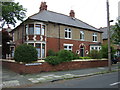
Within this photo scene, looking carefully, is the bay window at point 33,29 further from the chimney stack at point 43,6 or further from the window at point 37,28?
the chimney stack at point 43,6

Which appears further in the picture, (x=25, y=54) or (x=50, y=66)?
(x=50, y=66)

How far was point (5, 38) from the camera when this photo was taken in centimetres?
2000

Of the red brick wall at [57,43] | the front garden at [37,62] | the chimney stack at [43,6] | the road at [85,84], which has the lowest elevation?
the road at [85,84]

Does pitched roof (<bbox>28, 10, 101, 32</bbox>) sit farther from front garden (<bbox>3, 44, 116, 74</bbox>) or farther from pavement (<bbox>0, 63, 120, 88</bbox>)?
pavement (<bbox>0, 63, 120, 88</bbox>)

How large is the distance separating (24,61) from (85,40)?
17168 millimetres

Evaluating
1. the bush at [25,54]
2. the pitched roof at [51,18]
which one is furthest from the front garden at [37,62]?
the pitched roof at [51,18]

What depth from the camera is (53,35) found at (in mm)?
21562

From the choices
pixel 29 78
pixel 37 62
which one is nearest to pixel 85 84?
pixel 29 78

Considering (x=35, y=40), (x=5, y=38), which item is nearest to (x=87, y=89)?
(x=35, y=40)

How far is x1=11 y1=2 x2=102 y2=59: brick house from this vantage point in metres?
19.4

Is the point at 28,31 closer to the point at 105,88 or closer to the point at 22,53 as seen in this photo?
the point at 22,53

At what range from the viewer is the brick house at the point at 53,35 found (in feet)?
63.5

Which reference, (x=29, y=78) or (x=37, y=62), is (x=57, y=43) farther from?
(x=29, y=78)

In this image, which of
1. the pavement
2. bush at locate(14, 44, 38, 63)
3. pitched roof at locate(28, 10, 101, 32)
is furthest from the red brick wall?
the pavement
